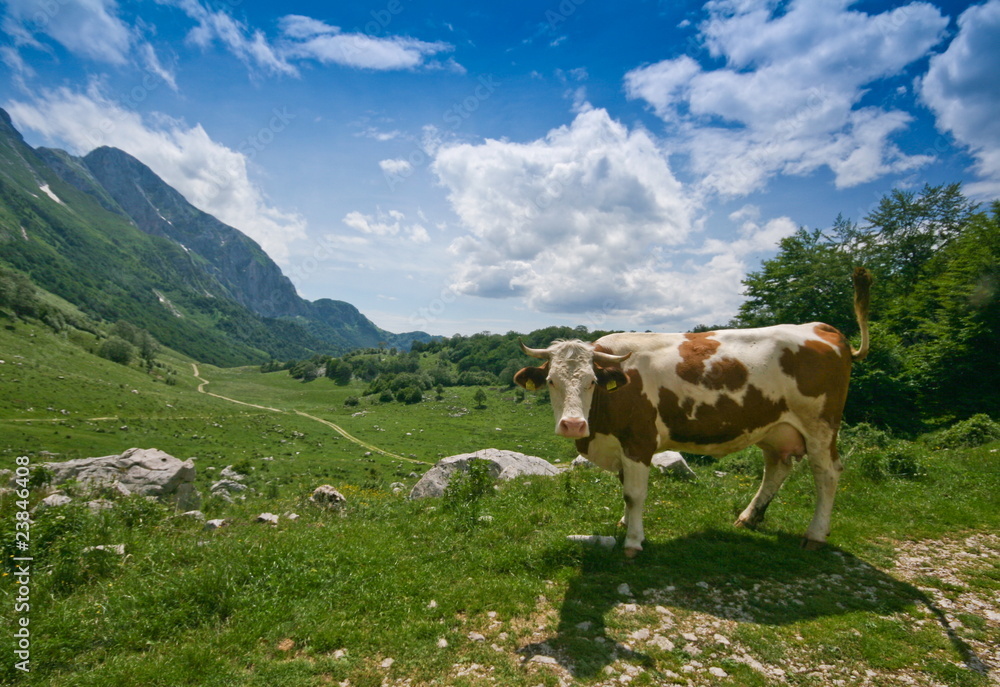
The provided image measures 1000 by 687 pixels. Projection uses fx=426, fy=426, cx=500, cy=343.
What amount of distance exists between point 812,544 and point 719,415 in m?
2.48

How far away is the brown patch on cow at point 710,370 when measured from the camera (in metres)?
6.81

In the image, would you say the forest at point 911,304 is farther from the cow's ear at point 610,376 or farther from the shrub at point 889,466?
the shrub at point 889,466

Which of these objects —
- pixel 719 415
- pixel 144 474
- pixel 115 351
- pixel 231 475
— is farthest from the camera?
pixel 115 351

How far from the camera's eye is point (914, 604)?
16.8 ft

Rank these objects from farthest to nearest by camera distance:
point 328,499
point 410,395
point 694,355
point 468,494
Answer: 1. point 410,395
2. point 328,499
3. point 468,494
4. point 694,355

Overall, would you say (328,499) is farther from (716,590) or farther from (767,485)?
(767,485)

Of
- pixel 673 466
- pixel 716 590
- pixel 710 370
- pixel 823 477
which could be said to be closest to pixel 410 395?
pixel 673 466

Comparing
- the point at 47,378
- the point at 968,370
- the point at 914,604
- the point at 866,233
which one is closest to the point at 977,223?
the point at 968,370

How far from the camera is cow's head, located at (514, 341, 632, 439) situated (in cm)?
609

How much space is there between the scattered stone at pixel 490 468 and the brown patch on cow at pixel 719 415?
5810 mm

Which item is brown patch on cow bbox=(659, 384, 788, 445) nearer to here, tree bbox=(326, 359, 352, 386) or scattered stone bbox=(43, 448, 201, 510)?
scattered stone bbox=(43, 448, 201, 510)

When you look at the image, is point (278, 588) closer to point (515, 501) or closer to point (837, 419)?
point (515, 501)

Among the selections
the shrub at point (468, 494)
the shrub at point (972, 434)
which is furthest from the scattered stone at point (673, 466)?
the shrub at point (972, 434)

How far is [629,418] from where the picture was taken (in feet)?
22.5
